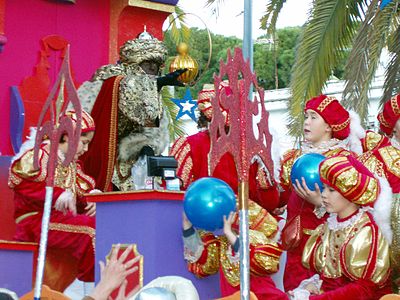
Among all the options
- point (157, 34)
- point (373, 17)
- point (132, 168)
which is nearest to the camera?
point (132, 168)

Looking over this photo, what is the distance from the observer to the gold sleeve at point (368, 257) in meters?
5.66

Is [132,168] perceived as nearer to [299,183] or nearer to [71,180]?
[71,180]

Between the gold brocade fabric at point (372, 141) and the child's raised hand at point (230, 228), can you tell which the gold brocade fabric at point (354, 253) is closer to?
the child's raised hand at point (230, 228)

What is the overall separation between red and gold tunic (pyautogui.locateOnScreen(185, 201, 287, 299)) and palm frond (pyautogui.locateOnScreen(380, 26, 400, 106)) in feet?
15.8

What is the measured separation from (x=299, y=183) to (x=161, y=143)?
2.68 metres

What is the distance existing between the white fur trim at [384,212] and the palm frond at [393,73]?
5.30 meters

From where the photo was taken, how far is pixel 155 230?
650cm

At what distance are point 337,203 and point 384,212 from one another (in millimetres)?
282

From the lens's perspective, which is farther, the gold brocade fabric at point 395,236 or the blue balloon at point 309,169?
the blue balloon at point 309,169

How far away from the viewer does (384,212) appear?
5848mm

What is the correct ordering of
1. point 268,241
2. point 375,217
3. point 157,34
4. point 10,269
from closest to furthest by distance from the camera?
1. point 375,217
2. point 268,241
3. point 10,269
4. point 157,34

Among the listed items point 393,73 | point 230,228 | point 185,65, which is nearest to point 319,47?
point 393,73

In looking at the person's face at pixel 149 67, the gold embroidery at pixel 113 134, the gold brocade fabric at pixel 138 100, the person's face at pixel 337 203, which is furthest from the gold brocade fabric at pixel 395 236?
the person's face at pixel 149 67

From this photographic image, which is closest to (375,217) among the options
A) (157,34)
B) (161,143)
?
(161,143)
